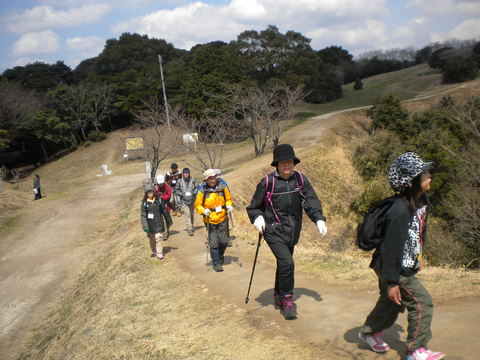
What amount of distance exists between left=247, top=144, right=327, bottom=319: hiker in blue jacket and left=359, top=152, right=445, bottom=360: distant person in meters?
1.23

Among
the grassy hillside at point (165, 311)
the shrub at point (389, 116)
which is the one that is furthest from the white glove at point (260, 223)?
the shrub at point (389, 116)

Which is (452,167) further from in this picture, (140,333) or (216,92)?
(216,92)

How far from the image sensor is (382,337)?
149 inches

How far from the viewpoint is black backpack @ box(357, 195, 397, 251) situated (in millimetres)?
3086

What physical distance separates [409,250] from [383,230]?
274 millimetres

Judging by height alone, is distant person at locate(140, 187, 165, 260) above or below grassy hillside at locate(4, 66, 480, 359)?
above

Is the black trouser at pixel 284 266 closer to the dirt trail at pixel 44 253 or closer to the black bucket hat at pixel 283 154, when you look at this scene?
the black bucket hat at pixel 283 154

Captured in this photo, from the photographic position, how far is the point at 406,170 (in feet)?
9.79

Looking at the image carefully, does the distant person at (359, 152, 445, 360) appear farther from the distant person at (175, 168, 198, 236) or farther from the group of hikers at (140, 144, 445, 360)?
the distant person at (175, 168, 198, 236)

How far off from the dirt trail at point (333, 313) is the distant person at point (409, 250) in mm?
450

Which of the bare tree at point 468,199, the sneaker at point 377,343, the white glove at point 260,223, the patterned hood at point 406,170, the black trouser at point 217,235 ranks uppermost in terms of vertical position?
the patterned hood at point 406,170

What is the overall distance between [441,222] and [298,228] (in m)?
13.9

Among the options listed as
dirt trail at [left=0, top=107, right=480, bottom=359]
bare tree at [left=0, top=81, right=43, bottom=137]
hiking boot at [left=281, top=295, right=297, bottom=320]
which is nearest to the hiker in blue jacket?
hiking boot at [left=281, top=295, right=297, bottom=320]

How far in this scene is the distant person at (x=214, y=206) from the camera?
21.6ft
